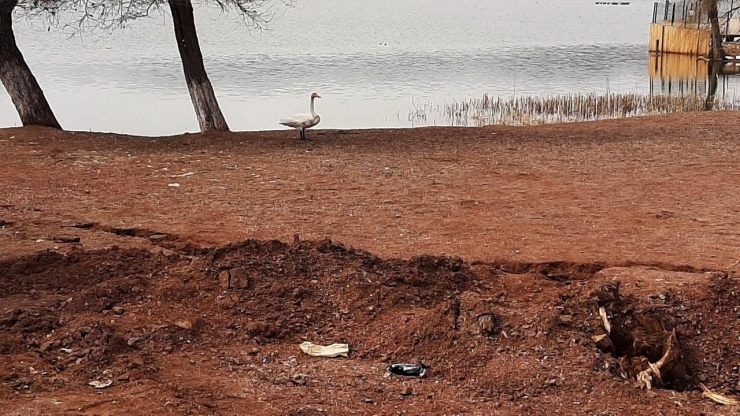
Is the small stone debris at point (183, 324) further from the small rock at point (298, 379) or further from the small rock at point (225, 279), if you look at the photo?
the small rock at point (298, 379)

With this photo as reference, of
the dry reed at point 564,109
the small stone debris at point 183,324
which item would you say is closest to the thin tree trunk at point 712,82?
the dry reed at point 564,109

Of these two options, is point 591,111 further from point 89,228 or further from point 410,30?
point 410,30

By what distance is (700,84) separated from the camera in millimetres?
29828

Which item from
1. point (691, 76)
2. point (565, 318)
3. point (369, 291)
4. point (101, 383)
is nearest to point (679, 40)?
point (691, 76)

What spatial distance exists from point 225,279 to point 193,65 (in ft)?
29.7

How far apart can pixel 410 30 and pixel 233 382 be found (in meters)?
46.6

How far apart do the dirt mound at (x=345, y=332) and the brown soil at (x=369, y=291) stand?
0.01 meters

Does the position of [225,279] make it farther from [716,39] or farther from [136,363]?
[716,39]

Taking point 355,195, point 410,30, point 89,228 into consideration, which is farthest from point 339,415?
point 410,30

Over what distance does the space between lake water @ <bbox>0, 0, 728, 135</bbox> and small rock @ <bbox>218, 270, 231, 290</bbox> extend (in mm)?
14415

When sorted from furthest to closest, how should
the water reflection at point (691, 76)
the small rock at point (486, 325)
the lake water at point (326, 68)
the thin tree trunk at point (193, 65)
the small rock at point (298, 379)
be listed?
the water reflection at point (691, 76), the lake water at point (326, 68), the thin tree trunk at point (193, 65), the small rock at point (486, 325), the small rock at point (298, 379)

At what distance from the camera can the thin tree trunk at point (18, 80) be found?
13383mm

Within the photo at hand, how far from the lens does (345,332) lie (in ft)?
17.1

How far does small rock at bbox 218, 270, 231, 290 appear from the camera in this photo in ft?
18.3
